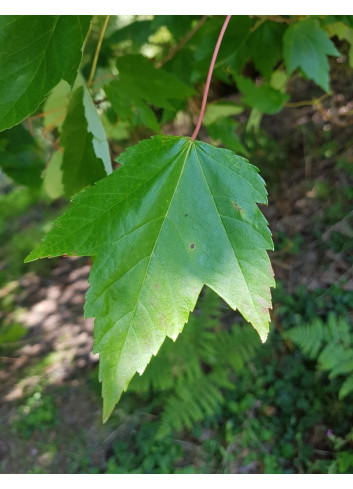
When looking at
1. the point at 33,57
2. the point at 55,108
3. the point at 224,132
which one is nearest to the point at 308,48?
the point at 224,132

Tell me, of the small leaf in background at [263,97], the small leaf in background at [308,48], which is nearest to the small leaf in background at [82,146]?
the small leaf in background at [308,48]

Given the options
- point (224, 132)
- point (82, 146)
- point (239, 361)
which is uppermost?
point (82, 146)

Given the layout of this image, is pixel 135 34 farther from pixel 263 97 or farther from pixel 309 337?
pixel 309 337

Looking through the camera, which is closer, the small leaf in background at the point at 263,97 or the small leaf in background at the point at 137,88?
the small leaf in background at the point at 137,88

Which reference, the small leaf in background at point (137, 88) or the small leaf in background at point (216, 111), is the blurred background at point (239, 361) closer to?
the small leaf in background at point (216, 111)
